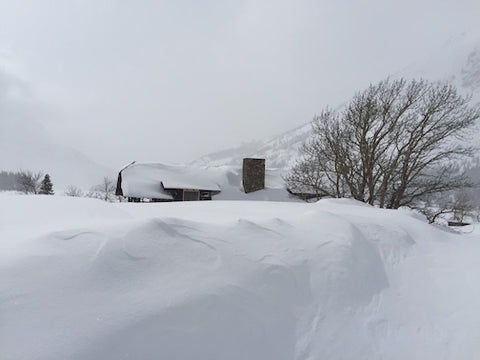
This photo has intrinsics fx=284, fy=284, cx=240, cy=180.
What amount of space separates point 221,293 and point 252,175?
19.1 meters

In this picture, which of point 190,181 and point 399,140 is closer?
point 399,140

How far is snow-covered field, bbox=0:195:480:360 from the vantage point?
4.99ft

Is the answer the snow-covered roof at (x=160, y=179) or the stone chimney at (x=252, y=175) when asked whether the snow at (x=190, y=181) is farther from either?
the stone chimney at (x=252, y=175)

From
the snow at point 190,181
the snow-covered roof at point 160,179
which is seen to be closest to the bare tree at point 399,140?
the snow at point 190,181

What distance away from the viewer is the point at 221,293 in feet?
6.25

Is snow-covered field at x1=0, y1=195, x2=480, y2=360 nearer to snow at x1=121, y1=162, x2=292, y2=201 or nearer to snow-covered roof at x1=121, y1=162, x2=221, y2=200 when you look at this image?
snow at x1=121, y1=162, x2=292, y2=201

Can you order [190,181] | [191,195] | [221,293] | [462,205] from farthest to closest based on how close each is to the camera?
[190,181] < [191,195] < [462,205] < [221,293]

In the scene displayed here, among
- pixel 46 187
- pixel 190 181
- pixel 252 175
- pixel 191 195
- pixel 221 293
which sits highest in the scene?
pixel 252 175

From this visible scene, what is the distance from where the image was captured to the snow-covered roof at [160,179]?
19766 millimetres

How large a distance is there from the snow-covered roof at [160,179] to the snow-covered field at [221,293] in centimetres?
1726

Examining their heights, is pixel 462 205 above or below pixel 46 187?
below

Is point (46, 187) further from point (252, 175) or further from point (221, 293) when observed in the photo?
point (221, 293)

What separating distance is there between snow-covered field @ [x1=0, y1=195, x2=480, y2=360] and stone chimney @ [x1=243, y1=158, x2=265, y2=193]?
58.7 ft

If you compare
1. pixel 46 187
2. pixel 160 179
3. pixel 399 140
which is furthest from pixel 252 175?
pixel 46 187
